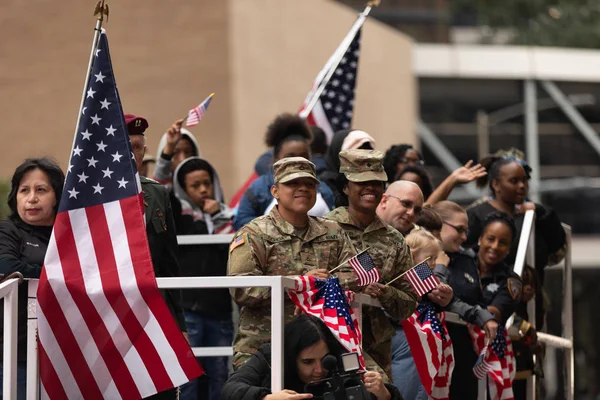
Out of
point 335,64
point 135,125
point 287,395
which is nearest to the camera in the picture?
point 287,395

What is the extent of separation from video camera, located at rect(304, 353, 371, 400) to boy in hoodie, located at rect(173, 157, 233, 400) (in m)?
3.06

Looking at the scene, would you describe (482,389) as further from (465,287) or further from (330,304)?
(330,304)

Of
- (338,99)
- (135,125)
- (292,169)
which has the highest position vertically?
(338,99)

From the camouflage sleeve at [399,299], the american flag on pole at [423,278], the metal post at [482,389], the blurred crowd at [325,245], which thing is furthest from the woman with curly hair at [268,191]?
the american flag on pole at [423,278]

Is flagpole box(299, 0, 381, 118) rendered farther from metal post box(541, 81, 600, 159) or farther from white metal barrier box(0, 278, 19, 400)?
metal post box(541, 81, 600, 159)

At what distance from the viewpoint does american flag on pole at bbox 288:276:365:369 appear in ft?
22.6

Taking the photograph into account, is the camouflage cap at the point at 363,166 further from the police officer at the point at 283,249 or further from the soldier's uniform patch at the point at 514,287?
the soldier's uniform patch at the point at 514,287

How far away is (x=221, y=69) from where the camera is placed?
76.3 feet

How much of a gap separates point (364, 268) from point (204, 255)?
2879 mm

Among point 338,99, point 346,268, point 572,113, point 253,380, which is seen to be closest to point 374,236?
point 346,268

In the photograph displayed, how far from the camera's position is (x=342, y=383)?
6.53 metres

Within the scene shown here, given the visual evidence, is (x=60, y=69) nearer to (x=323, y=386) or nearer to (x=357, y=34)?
(x=357, y=34)

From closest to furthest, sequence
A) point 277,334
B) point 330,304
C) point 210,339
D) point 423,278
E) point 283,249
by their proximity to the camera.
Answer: point 277,334 < point 330,304 < point 283,249 < point 423,278 < point 210,339

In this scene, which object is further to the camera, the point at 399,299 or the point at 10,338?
the point at 399,299
